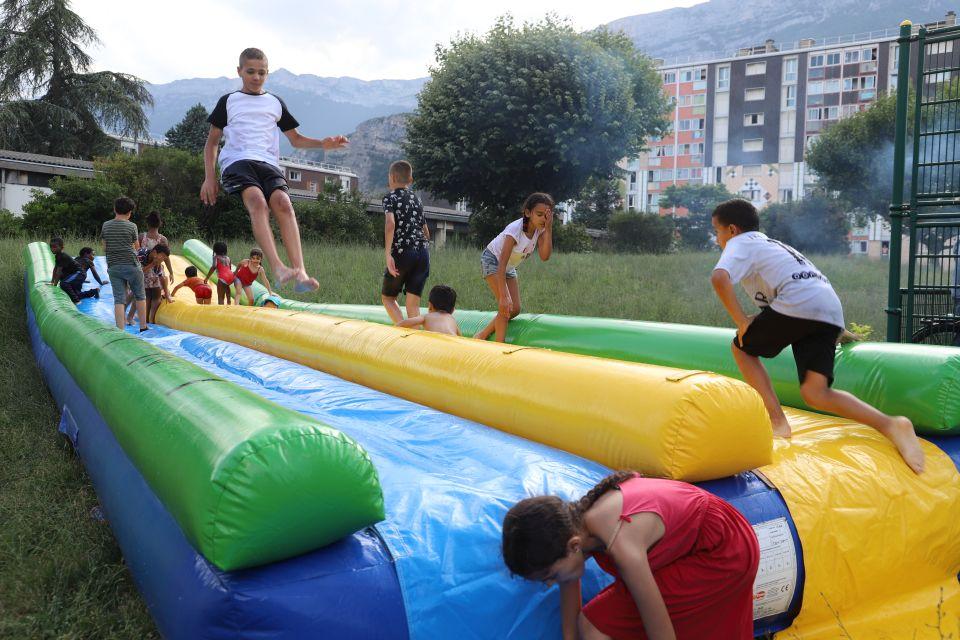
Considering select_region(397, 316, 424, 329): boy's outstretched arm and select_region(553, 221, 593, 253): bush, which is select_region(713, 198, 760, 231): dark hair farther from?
select_region(553, 221, 593, 253): bush

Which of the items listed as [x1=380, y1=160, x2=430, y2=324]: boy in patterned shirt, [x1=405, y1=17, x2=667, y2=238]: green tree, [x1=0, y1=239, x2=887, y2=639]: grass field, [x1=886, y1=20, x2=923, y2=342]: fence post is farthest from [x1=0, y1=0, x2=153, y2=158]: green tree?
[x1=886, y1=20, x2=923, y2=342]: fence post

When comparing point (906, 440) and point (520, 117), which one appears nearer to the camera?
point (906, 440)

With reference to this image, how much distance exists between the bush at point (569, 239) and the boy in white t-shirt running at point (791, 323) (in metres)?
20.8

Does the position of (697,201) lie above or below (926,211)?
above

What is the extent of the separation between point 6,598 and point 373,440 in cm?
132

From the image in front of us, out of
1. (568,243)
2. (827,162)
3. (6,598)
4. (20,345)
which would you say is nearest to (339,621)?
(6,598)

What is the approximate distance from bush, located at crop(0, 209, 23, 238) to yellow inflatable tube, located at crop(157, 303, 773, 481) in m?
15.3

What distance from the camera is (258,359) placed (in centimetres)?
505

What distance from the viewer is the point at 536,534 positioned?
180 centimetres

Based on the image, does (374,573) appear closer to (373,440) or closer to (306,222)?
(373,440)

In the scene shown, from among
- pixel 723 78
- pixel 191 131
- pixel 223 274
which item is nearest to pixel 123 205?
pixel 223 274

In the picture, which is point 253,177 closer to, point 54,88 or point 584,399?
point 584,399

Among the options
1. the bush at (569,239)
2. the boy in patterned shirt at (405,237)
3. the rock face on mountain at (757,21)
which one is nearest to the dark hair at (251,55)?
the boy in patterned shirt at (405,237)

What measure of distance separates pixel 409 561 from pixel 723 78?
71.2m
